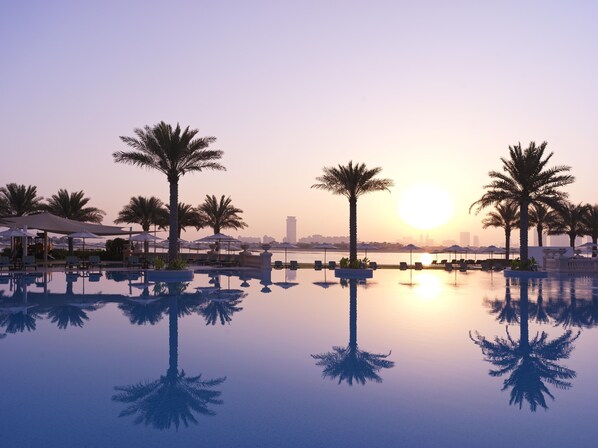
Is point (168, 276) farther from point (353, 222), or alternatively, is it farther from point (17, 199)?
point (17, 199)

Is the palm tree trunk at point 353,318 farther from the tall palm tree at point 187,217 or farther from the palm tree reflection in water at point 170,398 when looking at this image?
the tall palm tree at point 187,217

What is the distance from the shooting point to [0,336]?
11312mm

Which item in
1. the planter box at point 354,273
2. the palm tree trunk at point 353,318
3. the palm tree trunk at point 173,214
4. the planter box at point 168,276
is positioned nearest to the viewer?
the palm tree trunk at point 353,318

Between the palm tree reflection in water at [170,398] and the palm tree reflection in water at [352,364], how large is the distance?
6.35 ft

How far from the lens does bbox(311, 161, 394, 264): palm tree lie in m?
33.0

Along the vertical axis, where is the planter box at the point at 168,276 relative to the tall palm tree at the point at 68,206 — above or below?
below

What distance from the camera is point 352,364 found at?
912 cm

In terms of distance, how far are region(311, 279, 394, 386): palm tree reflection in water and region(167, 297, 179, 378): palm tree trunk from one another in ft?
8.17

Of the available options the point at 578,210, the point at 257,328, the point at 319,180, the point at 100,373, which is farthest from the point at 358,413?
the point at 578,210

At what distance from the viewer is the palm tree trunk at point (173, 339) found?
870cm

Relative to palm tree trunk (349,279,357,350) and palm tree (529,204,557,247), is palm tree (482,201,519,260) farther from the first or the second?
palm tree trunk (349,279,357,350)

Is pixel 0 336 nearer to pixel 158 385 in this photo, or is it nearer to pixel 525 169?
pixel 158 385

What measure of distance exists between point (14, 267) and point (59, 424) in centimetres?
2797

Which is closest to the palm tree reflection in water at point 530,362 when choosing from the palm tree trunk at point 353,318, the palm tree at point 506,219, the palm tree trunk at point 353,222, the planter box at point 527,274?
the palm tree trunk at point 353,318
